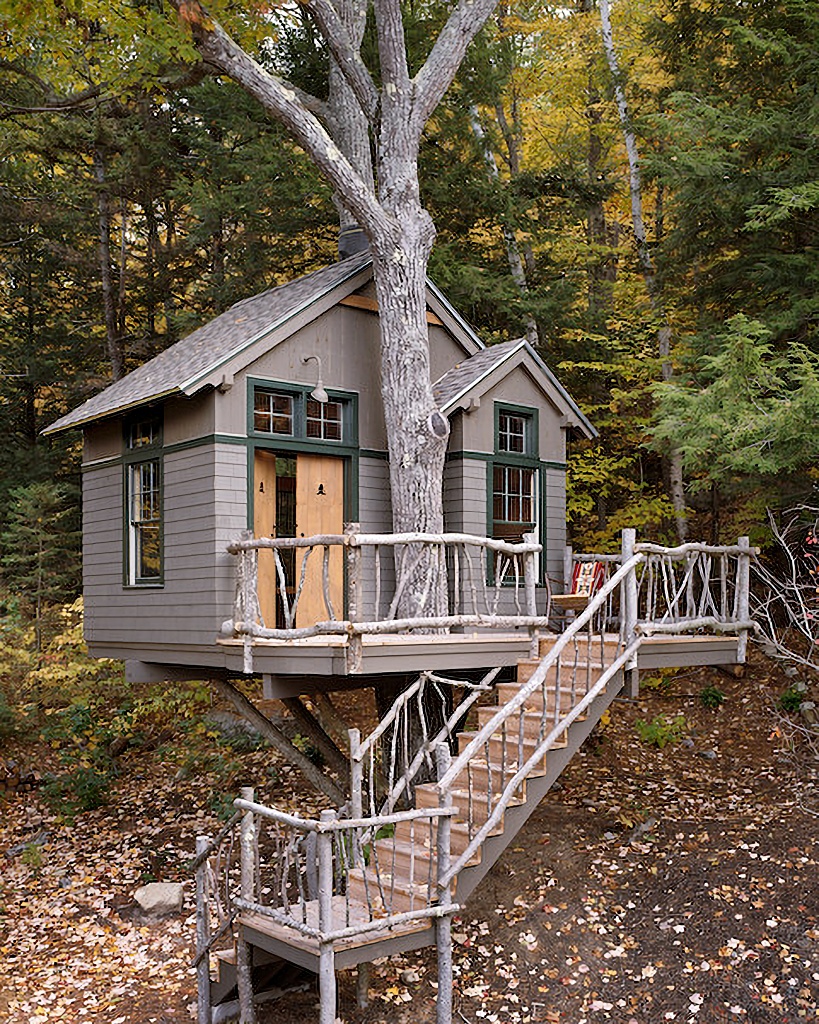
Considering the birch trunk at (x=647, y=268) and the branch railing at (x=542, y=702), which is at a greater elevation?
the birch trunk at (x=647, y=268)

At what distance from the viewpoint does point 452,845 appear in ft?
28.6

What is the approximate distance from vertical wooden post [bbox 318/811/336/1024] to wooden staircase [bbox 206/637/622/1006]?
156 millimetres

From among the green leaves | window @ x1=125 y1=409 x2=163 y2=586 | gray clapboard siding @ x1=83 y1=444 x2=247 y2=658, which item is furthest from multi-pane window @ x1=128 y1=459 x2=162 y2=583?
the green leaves

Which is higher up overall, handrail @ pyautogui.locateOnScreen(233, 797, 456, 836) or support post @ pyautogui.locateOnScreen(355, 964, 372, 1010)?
handrail @ pyautogui.locateOnScreen(233, 797, 456, 836)

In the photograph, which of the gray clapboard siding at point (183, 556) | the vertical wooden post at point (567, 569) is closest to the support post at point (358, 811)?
the gray clapboard siding at point (183, 556)

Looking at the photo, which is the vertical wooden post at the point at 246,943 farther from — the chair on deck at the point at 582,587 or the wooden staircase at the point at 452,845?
the chair on deck at the point at 582,587

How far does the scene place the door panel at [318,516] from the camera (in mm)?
11094

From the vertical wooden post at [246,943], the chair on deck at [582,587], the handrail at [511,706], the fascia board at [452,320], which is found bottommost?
the vertical wooden post at [246,943]

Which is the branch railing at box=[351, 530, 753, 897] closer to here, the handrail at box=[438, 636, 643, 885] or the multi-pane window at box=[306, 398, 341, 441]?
the handrail at box=[438, 636, 643, 885]

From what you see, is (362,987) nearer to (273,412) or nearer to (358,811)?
(358,811)

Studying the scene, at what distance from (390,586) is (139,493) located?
3159 mm

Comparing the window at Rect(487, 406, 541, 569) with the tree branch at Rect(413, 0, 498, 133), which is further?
the window at Rect(487, 406, 541, 569)

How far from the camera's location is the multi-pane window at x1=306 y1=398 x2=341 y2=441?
36.8 feet

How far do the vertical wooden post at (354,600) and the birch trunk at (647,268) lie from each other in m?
A: 8.01
